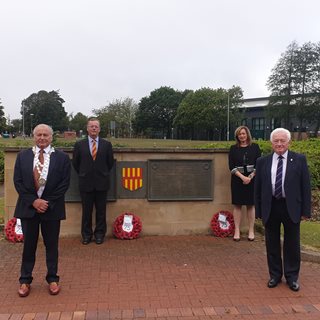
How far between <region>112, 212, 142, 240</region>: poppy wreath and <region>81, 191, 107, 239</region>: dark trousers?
A: 234 mm

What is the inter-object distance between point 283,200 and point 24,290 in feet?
9.63

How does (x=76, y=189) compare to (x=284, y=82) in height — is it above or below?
below

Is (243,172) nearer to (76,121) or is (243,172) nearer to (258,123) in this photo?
(258,123)

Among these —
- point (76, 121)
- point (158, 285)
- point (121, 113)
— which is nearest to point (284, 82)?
point (121, 113)

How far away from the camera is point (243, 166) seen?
6.96 meters

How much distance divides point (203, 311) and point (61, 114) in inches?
3986

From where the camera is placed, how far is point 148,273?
5.45 m

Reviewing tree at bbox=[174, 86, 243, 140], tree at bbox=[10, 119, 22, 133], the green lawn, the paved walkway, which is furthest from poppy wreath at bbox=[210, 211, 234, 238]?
tree at bbox=[10, 119, 22, 133]

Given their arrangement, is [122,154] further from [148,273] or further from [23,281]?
[23,281]

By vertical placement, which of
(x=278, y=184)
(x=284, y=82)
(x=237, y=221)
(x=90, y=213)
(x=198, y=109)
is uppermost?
(x=284, y=82)

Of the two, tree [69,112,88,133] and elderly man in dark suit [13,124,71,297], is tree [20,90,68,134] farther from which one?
elderly man in dark suit [13,124,71,297]

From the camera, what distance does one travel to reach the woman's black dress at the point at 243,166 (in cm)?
692

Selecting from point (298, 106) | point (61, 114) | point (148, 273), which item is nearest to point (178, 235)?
point (148, 273)

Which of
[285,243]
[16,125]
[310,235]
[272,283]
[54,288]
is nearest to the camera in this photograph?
[54,288]
